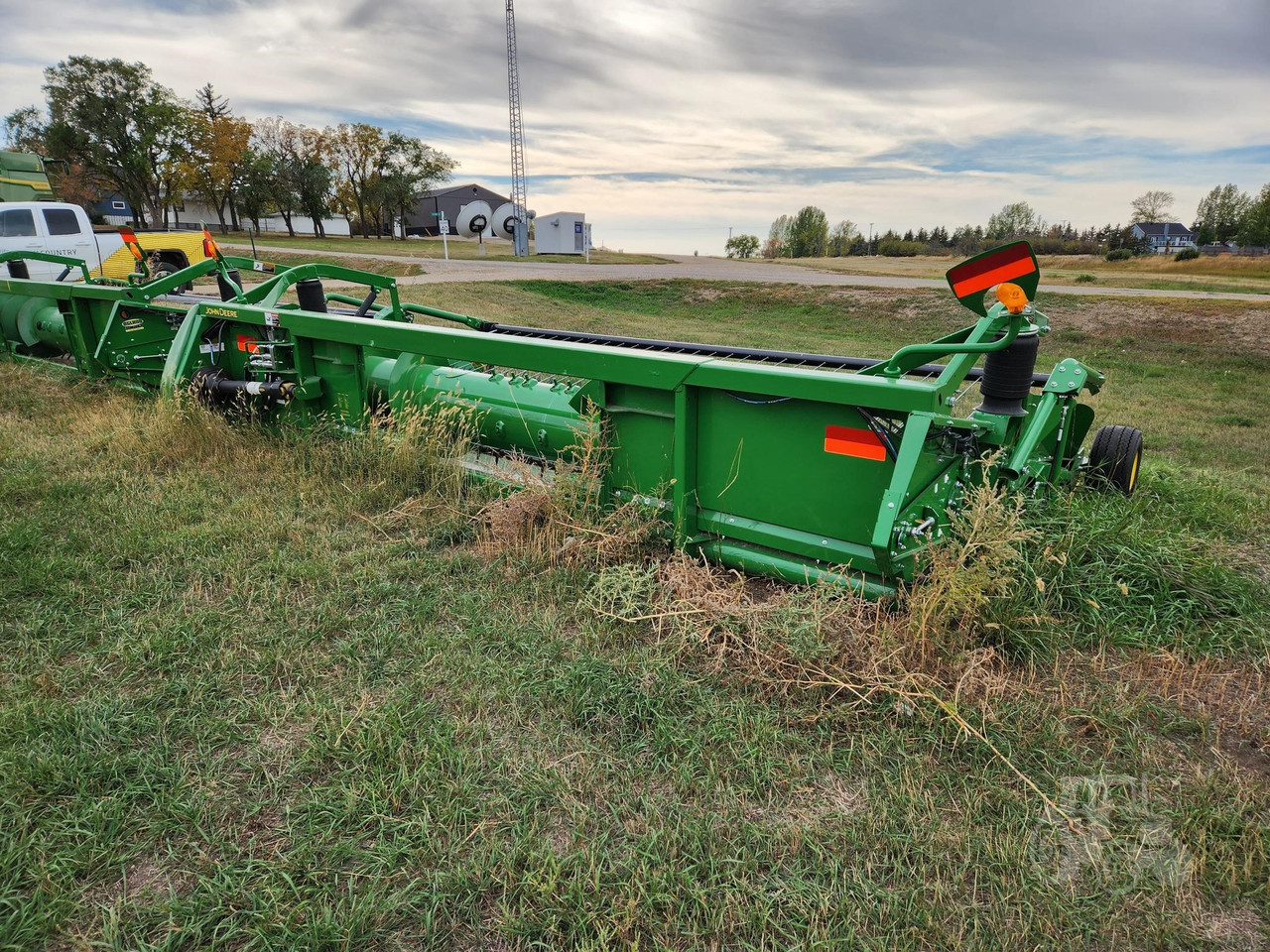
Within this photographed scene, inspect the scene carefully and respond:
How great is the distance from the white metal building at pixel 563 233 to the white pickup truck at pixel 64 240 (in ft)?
85.1

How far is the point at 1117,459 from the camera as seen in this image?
386 centimetres

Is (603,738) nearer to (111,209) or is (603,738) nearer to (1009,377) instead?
(1009,377)

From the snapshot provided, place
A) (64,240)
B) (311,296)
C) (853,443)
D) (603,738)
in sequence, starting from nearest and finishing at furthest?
(603,738), (853,443), (311,296), (64,240)

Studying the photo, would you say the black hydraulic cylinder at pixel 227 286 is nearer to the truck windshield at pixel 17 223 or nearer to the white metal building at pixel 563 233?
the truck windshield at pixel 17 223

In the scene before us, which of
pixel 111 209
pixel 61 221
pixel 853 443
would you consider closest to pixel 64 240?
pixel 61 221

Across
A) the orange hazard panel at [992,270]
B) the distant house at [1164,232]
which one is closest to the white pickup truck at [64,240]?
the orange hazard panel at [992,270]

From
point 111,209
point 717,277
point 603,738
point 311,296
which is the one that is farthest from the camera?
point 111,209

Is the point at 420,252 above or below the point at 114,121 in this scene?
below

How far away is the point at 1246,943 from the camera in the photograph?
168 cm

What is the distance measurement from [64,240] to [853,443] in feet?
51.6

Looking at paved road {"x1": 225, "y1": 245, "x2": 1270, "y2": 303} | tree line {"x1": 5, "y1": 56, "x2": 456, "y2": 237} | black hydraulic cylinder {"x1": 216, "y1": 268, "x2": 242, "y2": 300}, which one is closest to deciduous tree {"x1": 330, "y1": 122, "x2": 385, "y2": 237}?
tree line {"x1": 5, "y1": 56, "x2": 456, "y2": 237}

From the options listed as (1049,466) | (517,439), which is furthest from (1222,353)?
(517,439)

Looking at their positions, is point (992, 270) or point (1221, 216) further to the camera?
point (1221, 216)

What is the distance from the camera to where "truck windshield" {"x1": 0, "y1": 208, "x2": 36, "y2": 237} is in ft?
41.5
